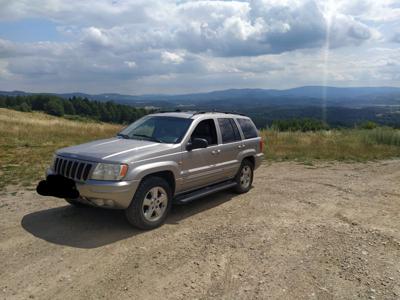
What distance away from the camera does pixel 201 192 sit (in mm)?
6262

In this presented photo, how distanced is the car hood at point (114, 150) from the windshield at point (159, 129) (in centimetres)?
29

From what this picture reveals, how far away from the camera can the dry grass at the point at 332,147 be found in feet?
44.1

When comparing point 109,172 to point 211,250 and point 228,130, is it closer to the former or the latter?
point 211,250

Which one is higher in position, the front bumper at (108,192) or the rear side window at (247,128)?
the rear side window at (247,128)

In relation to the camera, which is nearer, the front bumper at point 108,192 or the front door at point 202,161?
the front bumper at point 108,192

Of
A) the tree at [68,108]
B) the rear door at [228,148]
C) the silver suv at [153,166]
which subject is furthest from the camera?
the tree at [68,108]

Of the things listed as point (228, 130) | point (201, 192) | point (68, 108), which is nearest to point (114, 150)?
point (201, 192)

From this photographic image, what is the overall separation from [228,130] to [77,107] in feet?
237

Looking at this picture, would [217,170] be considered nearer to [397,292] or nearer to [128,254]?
[128,254]

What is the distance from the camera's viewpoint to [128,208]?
5062mm

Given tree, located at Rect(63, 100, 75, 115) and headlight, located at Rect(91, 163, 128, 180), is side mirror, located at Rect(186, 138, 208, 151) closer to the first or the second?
headlight, located at Rect(91, 163, 128, 180)

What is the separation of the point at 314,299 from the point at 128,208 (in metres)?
2.69

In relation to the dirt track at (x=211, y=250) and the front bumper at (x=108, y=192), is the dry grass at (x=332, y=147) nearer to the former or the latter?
the dirt track at (x=211, y=250)

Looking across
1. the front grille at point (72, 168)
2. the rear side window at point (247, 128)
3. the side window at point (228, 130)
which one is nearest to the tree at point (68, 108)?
the rear side window at point (247, 128)
